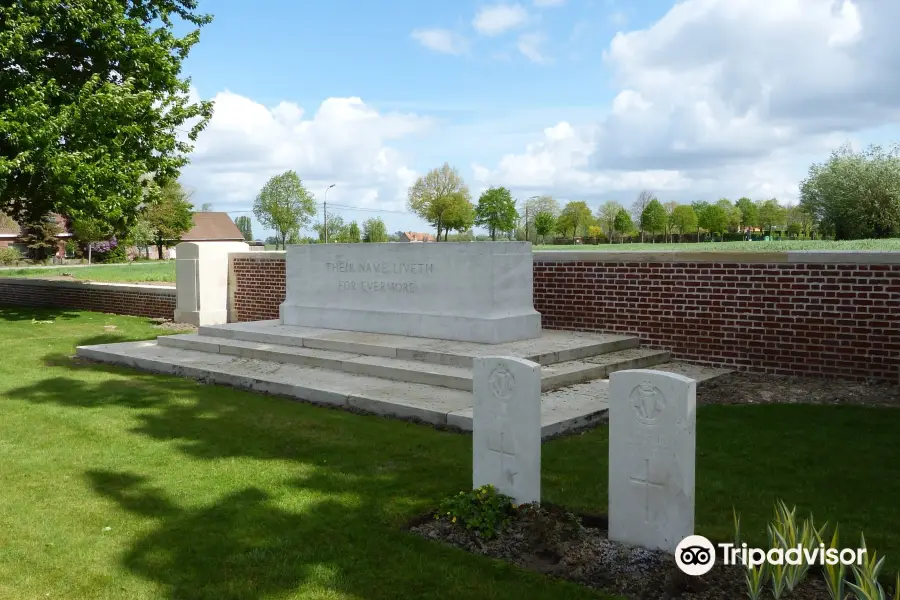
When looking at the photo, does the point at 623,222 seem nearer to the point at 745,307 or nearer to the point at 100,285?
the point at 100,285

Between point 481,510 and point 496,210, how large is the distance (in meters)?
64.4

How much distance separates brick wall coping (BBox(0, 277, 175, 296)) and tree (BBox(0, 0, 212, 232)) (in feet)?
4.98

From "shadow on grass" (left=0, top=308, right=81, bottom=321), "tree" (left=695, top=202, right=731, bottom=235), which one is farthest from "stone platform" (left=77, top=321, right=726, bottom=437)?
"tree" (left=695, top=202, right=731, bottom=235)

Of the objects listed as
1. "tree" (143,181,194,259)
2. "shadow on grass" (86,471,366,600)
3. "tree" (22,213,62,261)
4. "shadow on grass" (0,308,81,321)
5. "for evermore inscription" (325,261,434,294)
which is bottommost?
"shadow on grass" (86,471,366,600)

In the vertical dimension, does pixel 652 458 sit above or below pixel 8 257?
below

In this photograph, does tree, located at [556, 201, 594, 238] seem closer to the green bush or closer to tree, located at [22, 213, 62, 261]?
tree, located at [22, 213, 62, 261]

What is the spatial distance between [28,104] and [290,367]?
28.4 feet

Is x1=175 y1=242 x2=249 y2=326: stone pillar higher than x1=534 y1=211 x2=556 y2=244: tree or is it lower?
lower

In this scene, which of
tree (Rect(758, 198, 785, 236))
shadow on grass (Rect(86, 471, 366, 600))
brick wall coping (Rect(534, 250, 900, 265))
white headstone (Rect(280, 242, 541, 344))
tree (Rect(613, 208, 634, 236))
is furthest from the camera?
tree (Rect(613, 208, 634, 236))

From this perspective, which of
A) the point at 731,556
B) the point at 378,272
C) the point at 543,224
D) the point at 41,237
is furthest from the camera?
the point at 543,224

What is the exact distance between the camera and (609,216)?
95.5 meters

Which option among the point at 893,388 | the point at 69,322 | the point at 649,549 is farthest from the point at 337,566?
the point at 69,322

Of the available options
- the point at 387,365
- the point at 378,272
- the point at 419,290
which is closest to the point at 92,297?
the point at 378,272

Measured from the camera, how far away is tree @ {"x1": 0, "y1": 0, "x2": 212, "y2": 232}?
549 inches
